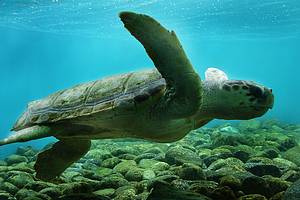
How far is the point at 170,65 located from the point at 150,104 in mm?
582

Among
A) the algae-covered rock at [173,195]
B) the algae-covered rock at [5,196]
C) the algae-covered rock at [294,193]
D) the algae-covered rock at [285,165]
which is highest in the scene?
the algae-covered rock at [285,165]

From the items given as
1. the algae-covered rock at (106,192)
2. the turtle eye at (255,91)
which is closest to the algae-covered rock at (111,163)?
the algae-covered rock at (106,192)

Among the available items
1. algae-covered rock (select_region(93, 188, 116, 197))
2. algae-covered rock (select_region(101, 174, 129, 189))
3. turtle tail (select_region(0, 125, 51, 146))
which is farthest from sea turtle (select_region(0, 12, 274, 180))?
algae-covered rock (select_region(93, 188, 116, 197))

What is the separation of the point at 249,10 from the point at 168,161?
22986 millimetres

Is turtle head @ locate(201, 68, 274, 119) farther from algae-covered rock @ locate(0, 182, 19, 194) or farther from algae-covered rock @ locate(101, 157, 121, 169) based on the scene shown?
algae-covered rock @ locate(0, 182, 19, 194)

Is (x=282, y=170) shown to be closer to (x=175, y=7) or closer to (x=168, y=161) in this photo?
(x=168, y=161)

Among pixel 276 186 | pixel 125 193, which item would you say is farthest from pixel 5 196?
pixel 276 186

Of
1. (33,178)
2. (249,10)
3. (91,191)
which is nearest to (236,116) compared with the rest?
(91,191)

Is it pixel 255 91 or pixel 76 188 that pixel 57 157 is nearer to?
pixel 76 188

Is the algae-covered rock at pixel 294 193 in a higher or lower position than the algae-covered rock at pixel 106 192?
higher

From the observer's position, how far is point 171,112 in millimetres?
3973

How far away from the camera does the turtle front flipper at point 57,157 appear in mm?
4863

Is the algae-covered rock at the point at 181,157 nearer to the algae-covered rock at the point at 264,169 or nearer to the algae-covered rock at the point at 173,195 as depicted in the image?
the algae-covered rock at the point at 264,169

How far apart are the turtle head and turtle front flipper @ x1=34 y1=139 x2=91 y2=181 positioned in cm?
186
